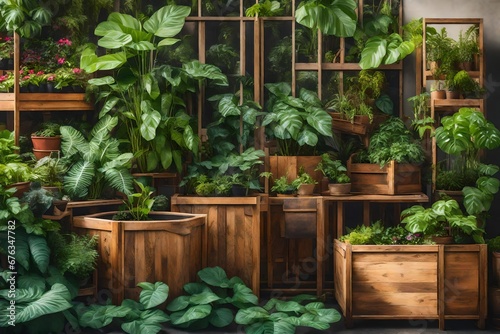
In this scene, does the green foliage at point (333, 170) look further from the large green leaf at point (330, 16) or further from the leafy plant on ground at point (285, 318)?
the leafy plant on ground at point (285, 318)

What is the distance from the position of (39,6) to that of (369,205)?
354 cm

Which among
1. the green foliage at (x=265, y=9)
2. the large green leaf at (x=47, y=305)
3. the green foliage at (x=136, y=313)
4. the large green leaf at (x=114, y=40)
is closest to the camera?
the large green leaf at (x=47, y=305)

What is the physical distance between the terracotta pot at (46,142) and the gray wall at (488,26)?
3.32 metres

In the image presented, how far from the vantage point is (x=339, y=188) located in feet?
23.1

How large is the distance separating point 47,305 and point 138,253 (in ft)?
2.94

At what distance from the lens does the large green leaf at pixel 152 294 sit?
5.83 meters

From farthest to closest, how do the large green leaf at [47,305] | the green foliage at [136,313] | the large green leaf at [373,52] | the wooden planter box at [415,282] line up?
the large green leaf at [373,52] → the wooden planter box at [415,282] → the green foliage at [136,313] → the large green leaf at [47,305]

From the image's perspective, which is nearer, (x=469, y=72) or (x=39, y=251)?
(x=39, y=251)

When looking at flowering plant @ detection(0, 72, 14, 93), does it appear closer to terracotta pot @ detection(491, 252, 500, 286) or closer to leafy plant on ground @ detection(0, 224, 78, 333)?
leafy plant on ground @ detection(0, 224, 78, 333)

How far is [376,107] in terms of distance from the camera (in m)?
7.54

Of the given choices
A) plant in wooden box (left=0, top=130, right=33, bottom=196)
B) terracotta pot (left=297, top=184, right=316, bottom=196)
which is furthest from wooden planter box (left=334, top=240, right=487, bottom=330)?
plant in wooden box (left=0, top=130, right=33, bottom=196)

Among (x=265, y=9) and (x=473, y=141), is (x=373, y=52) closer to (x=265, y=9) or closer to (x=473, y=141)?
(x=265, y=9)

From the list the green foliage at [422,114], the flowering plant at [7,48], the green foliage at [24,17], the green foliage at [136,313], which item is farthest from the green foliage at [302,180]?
the flowering plant at [7,48]

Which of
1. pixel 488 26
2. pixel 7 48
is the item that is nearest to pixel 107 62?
pixel 7 48
